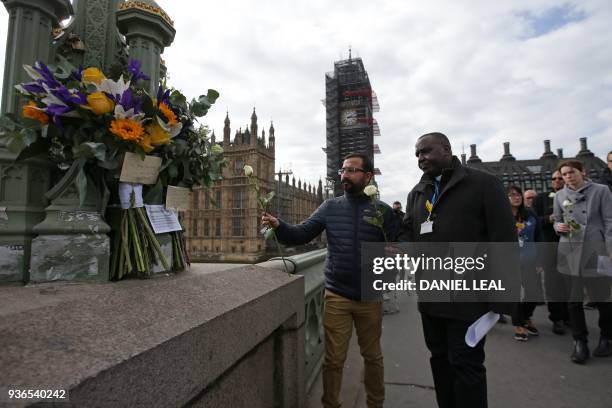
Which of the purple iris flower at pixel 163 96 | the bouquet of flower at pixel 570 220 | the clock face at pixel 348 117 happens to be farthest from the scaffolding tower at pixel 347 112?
the purple iris flower at pixel 163 96

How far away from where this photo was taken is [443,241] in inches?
76.2

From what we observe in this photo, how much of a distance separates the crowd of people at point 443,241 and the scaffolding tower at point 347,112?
39.1 meters

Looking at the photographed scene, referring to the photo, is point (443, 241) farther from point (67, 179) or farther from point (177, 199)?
point (67, 179)

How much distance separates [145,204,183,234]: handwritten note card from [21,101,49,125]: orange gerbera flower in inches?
21.3

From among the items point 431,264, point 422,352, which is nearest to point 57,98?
point 431,264

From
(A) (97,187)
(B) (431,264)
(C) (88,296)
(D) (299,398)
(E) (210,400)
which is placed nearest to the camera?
(C) (88,296)

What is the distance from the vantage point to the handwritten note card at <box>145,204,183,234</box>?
1596 millimetres

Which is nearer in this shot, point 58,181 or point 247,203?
point 58,181

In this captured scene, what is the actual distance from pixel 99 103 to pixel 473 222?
200cm

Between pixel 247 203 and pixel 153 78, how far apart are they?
41957mm

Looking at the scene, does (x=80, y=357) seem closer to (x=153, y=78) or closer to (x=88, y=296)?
(x=88, y=296)

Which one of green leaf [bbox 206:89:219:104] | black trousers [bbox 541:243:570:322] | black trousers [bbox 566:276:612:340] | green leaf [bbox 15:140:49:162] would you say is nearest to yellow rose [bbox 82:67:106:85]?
green leaf [bbox 15:140:49:162]

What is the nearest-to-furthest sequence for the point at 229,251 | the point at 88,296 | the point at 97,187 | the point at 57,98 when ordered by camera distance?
the point at 88,296
the point at 57,98
the point at 97,187
the point at 229,251

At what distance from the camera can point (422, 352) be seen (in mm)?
3320
